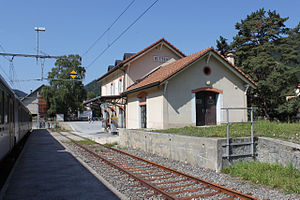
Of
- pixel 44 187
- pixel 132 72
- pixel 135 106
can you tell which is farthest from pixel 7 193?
pixel 132 72

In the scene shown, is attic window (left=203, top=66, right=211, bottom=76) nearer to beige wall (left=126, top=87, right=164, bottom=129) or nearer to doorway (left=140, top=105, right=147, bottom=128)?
beige wall (left=126, top=87, right=164, bottom=129)

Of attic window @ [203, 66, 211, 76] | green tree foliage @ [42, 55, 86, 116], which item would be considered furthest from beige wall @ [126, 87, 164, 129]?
green tree foliage @ [42, 55, 86, 116]

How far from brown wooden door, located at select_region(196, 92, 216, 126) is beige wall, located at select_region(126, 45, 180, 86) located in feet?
24.2

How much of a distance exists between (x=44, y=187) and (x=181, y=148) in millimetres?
4958

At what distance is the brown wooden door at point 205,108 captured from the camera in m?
17.0

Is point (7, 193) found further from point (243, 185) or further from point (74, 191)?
point (243, 185)

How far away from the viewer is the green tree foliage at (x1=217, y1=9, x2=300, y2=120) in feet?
82.6

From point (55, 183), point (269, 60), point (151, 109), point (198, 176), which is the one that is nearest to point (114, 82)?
point (151, 109)

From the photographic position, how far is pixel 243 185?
641 cm

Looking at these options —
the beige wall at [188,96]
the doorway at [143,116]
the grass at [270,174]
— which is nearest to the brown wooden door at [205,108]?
the beige wall at [188,96]

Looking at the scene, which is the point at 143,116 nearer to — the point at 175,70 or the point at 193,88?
the point at 193,88

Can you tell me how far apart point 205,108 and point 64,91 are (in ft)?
145

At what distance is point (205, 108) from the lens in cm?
1720

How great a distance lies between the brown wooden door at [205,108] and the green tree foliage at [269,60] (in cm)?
950
